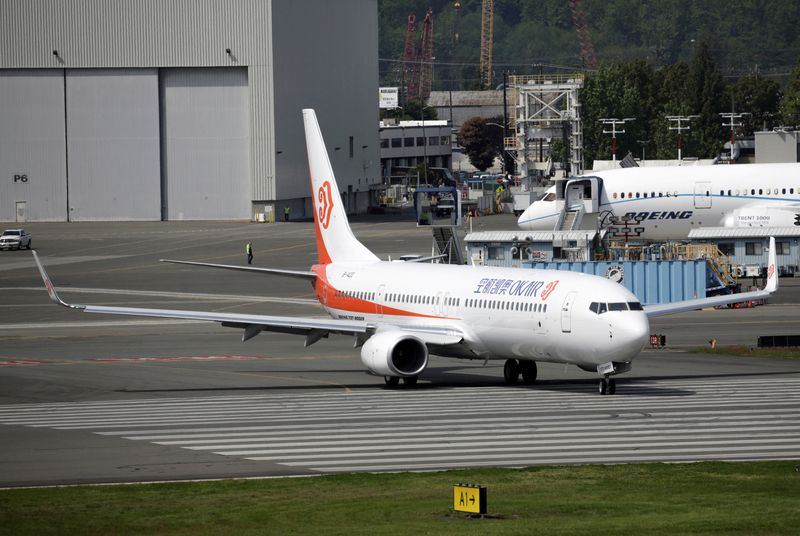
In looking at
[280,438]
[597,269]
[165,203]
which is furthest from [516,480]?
[165,203]

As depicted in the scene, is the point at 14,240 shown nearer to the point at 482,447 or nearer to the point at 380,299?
the point at 380,299

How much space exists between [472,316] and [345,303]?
8.25 m

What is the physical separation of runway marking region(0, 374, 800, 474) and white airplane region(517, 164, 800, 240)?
Answer: 41270mm

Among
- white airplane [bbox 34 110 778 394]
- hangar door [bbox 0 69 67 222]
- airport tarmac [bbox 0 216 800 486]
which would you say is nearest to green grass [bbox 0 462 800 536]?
airport tarmac [bbox 0 216 800 486]

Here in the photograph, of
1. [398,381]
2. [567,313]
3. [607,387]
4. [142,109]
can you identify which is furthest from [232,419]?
[142,109]

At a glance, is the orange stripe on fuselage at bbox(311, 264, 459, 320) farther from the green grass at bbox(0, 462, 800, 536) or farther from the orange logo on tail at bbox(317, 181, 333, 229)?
the green grass at bbox(0, 462, 800, 536)

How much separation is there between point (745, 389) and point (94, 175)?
117683 mm

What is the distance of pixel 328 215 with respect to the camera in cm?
5628

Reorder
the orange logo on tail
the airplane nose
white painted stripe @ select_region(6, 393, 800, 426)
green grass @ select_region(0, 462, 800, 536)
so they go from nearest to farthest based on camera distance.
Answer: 1. green grass @ select_region(0, 462, 800, 536)
2. white painted stripe @ select_region(6, 393, 800, 426)
3. the airplane nose
4. the orange logo on tail

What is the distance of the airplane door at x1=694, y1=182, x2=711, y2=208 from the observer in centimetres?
8838

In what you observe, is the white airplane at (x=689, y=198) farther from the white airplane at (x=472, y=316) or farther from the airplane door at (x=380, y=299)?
the airplane door at (x=380, y=299)

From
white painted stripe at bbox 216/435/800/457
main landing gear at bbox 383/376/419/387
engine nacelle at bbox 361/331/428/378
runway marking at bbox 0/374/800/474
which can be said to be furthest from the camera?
main landing gear at bbox 383/376/419/387

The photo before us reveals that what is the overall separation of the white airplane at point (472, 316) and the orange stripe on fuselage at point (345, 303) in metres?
0.04

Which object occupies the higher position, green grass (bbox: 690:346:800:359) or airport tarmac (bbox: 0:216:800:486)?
green grass (bbox: 690:346:800:359)
